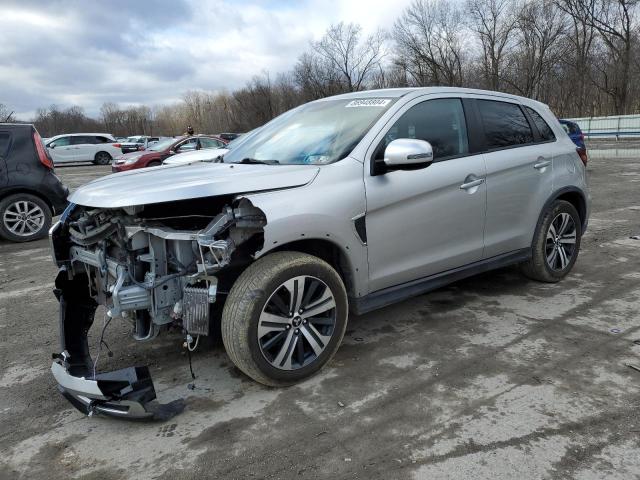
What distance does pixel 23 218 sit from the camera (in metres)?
7.89

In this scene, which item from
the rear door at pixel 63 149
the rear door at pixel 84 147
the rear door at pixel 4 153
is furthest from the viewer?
the rear door at pixel 84 147

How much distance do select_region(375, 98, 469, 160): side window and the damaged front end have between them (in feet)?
4.36

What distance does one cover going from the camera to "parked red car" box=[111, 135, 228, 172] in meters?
15.1

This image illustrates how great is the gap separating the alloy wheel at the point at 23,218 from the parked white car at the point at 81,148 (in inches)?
853

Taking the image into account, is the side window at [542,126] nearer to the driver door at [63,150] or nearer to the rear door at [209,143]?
the rear door at [209,143]

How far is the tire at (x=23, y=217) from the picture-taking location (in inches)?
305

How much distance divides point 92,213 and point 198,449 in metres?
1.56

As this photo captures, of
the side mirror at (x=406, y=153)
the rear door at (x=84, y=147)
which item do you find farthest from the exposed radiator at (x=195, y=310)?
the rear door at (x=84, y=147)

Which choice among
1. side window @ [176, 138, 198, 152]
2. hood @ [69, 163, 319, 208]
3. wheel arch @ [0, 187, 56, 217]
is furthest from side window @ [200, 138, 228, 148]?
hood @ [69, 163, 319, 208]

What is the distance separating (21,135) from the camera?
25.6 feet

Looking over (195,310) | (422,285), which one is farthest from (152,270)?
(422,285)

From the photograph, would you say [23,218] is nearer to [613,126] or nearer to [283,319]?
[283,319]

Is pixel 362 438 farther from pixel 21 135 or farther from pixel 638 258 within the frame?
pixel 21 135

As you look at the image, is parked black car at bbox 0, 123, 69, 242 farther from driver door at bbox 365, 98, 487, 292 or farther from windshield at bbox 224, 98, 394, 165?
driver door at bbox 365, 98, 487, 292
